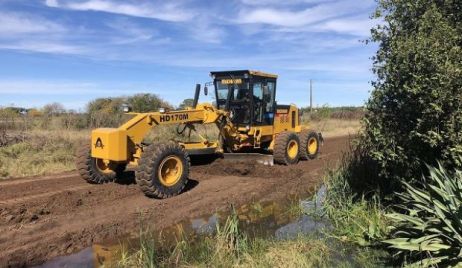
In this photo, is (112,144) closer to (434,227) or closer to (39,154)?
(434,227)

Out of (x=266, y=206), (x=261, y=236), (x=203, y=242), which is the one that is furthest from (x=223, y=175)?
(x=203, y=242)

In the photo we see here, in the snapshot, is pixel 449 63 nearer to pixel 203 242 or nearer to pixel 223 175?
pixel 203 242

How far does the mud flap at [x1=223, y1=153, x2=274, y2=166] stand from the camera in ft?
47.2

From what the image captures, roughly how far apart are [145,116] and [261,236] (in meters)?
4.36

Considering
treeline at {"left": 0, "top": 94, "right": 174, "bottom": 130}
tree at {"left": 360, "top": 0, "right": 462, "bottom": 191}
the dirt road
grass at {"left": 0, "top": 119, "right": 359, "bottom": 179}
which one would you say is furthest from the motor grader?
treeline at {"left": 0, "top": 94, "right": 174, "bottom": 130}

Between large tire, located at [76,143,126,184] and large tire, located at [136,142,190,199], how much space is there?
1717 millimetres

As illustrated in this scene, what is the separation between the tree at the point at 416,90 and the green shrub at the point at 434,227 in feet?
2.17

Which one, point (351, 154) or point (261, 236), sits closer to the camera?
point (261, 236)

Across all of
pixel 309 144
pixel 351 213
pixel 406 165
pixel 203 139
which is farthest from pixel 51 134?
pixel 406 165

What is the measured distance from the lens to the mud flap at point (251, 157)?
566 inches

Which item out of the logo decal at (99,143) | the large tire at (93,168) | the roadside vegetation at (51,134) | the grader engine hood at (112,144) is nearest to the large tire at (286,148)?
the roadside vegetation at (51,134)

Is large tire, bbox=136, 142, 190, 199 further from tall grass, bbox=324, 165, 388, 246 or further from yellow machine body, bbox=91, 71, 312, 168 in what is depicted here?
tall grass, bbox=324, 165, 388, 246

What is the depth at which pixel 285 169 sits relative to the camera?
14188mm

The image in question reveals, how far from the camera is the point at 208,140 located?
14508mm
